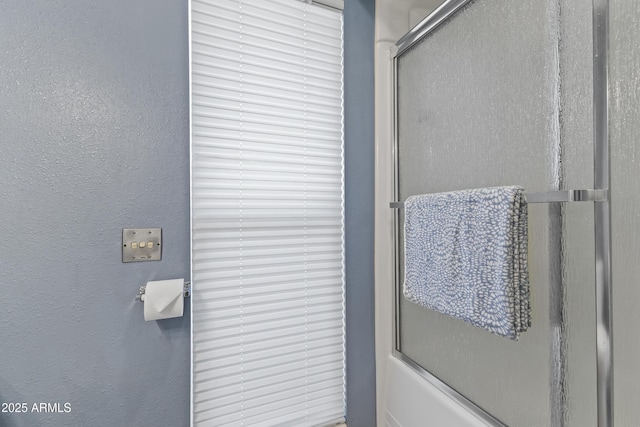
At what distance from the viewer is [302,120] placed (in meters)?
1.25

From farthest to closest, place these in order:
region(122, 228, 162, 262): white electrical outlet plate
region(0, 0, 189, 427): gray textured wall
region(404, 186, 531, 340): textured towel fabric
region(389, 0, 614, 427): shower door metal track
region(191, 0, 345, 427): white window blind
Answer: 1. region(191, 0, 345, 427): white window blind
2. region(122, 228, 162, 262): white electrical outlet plate
3. region(0, 0, 189, 427): gray textured wall
4. region(404, 186, 531, 340): textured towel fabric
5. region(389, 0, 614, 427): shower door metal track

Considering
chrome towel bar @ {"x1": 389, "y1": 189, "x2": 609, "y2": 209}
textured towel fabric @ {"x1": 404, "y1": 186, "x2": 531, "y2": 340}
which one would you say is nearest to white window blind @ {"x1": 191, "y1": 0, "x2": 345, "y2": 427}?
textured towel fabric @ {"x1": 404, "y1": 186, "x2": 531, "y2": 340}

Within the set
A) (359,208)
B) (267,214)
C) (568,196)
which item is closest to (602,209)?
(568,196)

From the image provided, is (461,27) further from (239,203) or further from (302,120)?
(239,203)

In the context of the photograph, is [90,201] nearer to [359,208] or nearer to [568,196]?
[359,208]

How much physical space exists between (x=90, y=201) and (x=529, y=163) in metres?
1.25

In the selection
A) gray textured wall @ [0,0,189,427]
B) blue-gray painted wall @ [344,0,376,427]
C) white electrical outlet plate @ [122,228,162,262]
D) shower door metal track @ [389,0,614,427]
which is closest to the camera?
shower door metal track @ [389,0,614,427]

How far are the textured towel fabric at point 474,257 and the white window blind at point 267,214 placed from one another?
0.40m

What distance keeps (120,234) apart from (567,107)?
1.27 metres

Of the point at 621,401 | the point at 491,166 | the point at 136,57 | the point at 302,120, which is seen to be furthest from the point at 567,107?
the point at 136,57

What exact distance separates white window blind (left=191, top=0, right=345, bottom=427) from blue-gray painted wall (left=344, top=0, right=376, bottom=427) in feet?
0.16

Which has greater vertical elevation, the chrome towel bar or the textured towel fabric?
the chrome towel bar

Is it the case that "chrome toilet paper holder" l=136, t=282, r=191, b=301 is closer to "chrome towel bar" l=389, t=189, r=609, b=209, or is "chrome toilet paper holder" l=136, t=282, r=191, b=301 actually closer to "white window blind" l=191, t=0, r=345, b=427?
"white window blind" l=191, t=0, r=345, b=427

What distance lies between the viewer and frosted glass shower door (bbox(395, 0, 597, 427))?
2.26 ft
